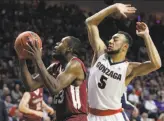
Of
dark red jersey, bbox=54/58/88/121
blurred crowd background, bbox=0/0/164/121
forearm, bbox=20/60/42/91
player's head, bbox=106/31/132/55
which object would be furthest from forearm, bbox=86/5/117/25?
blurred crowd background, bbox=0/0/164/121

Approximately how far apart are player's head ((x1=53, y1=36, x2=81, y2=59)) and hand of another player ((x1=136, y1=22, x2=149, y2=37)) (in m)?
0.66

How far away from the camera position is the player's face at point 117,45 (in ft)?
17.4

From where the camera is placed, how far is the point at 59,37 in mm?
15789

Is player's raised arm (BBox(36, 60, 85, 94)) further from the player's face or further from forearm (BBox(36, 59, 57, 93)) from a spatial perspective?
the player's face

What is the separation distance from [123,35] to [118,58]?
0.88 ft

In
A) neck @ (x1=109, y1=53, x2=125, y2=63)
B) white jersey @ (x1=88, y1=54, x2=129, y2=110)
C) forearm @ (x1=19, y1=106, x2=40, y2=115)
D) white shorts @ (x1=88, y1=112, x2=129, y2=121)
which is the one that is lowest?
forearm @ (x1=19, y1=106, x2=40, y2=115)

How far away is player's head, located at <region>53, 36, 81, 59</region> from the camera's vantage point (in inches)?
196

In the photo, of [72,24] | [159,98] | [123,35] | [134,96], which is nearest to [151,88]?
[159,98]

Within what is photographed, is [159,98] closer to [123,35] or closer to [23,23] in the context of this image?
[23,23]

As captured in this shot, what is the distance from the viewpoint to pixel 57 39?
15.6 meters

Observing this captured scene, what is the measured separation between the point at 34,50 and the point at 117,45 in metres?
1.25

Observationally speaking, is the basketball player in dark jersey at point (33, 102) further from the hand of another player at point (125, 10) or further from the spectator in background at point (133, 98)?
the spectator in background at point (133, 98)

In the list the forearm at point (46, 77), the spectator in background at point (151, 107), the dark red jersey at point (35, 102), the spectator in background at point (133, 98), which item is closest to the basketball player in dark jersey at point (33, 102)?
the dark red jersey at point (35, 102)

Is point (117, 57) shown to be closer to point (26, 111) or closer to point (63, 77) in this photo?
point (63, 77)
